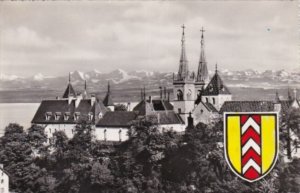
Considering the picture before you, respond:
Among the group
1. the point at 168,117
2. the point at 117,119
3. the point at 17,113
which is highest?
the point at 17,113

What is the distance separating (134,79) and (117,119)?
12.5 feet

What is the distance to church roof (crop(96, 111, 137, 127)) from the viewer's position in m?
22.0

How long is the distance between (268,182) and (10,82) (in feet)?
26.5

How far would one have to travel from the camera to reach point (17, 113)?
18875mm

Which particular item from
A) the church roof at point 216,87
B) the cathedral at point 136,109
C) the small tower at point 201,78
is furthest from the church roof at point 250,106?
the small tower at point 201,78

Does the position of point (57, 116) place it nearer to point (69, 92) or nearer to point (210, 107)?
point (69, 92)

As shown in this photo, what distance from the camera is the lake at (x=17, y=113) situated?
16.4 meters

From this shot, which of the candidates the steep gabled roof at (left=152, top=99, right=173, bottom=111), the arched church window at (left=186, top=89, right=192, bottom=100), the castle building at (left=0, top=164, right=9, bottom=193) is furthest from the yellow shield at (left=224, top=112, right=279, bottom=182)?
the steep gabled roof at (left=152, top=99, right=173, bottom=111)

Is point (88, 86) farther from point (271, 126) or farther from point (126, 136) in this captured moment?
point (271, 126)

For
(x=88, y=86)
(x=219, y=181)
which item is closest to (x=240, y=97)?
(x=219, y=181)

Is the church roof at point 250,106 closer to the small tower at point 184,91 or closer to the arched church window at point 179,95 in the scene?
the small tower at point 184,91

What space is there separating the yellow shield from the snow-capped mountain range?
5.09 meters

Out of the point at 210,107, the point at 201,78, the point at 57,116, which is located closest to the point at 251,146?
the point at 210,107

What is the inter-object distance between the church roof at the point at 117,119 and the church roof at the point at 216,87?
11.2 ft
